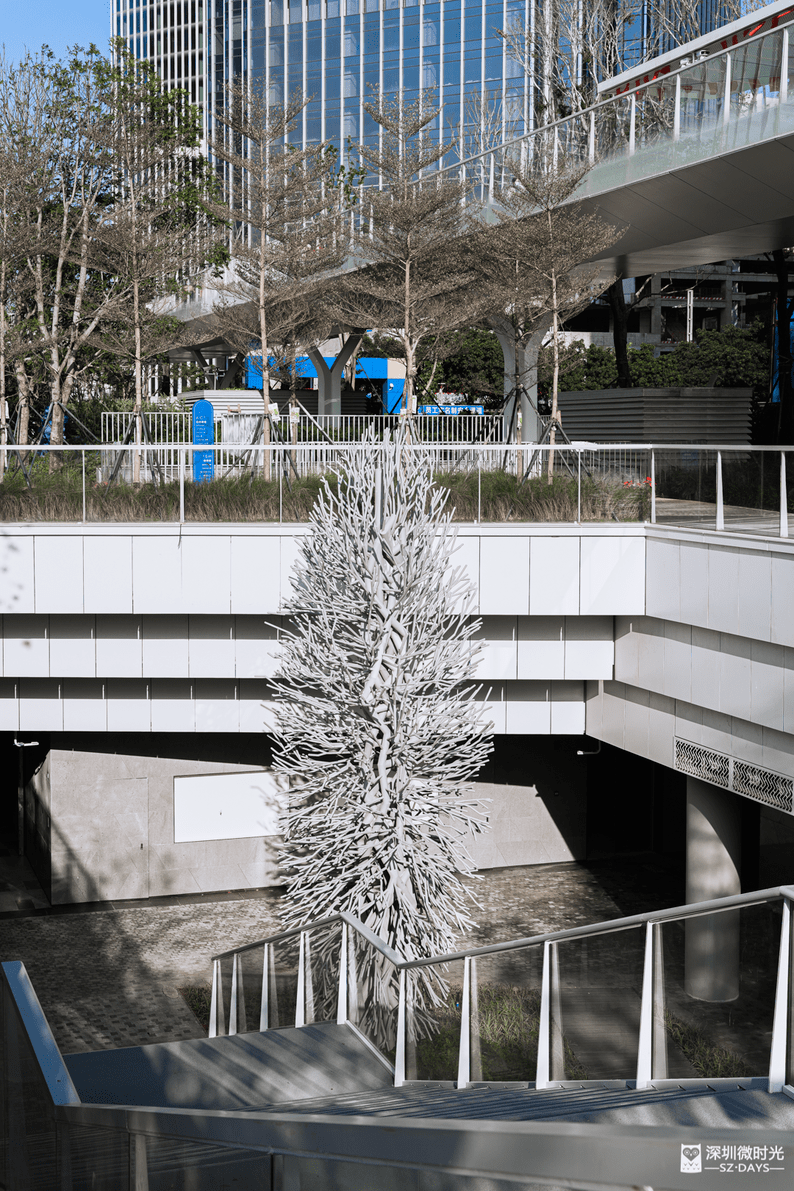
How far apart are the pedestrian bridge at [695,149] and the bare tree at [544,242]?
50 centimetres

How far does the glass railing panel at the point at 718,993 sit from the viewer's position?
4211 mm

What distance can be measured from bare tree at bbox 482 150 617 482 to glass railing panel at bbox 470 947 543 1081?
13279 millimetres

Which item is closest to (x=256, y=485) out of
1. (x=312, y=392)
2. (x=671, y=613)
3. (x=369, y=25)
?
(x=671, y=613)

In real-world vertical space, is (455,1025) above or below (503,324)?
below

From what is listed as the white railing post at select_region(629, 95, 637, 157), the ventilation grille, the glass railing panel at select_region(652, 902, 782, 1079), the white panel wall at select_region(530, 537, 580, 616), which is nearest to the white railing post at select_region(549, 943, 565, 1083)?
the glass railing panel at select_region(652, 902, 782, 1079)

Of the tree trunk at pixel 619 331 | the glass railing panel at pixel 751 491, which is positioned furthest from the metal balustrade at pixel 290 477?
the tree trunk at pixel 619 331

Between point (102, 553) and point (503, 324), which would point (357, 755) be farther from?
point (503, 324)

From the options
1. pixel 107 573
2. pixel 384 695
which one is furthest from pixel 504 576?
pixel 107 573

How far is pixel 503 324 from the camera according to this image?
82.6 ft

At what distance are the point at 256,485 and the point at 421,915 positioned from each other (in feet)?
18.7

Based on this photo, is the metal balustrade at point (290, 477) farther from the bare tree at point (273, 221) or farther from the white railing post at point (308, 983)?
the bare tree at point (273, 221)

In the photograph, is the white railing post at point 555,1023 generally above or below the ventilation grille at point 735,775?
above

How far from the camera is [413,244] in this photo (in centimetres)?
2033

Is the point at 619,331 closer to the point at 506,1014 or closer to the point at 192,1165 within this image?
the point at 506,1014
